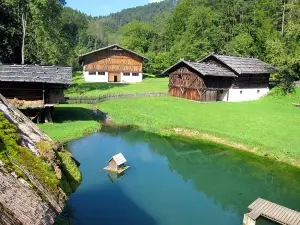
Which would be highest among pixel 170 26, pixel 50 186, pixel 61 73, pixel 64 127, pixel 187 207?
pixel 170 26

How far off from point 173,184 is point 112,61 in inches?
1860

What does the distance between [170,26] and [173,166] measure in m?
76.2

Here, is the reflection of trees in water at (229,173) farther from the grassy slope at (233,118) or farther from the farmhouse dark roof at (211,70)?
the farmhouse dark roof at (211,70)

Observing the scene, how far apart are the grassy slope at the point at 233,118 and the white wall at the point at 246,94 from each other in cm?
230

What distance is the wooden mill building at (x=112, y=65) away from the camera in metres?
62.4

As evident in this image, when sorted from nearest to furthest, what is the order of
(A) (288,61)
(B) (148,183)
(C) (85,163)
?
1. (B) (148,183)
2. (C) (85,163)
3. (A) (288,61)

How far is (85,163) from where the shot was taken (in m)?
21.2

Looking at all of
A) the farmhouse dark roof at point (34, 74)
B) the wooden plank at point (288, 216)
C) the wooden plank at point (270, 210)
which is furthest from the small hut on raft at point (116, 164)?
the wooden plank at point (288, 216)

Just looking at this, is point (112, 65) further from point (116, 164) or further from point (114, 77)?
point (116, 164)

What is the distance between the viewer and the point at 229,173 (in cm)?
2116

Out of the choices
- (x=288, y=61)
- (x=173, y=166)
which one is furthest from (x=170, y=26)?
(x=173, y=166)

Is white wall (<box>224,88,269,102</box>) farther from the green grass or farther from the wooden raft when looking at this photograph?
the wooden raft

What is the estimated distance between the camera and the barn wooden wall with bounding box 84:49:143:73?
205 feet

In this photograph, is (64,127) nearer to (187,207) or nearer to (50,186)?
(187,207)
